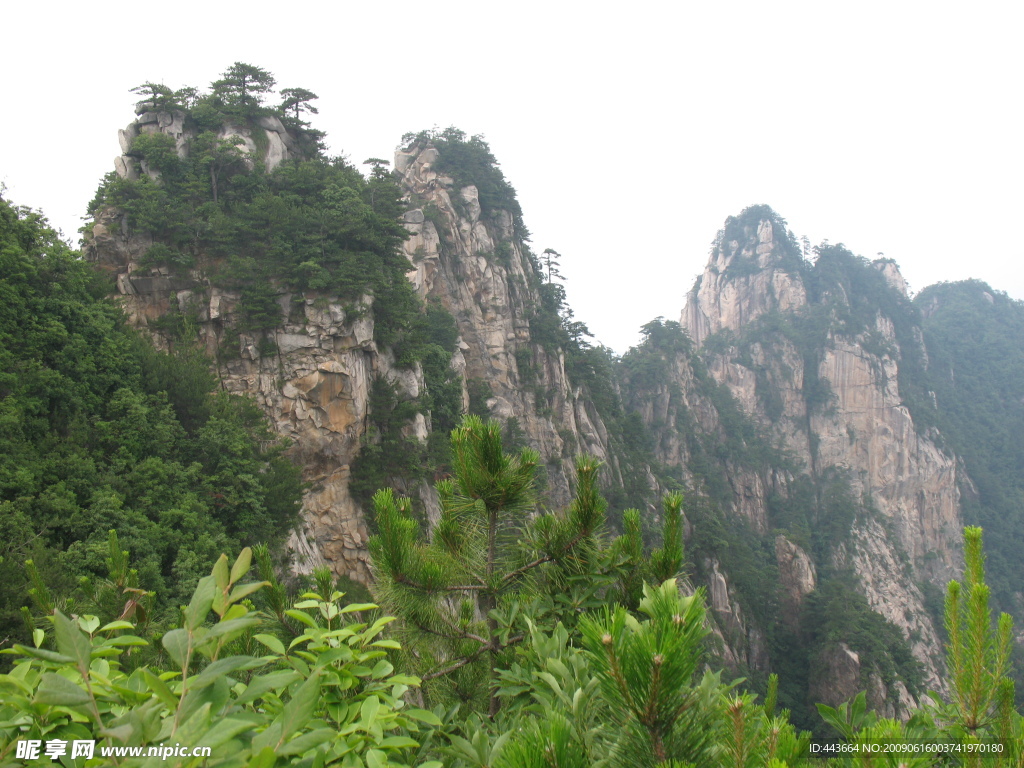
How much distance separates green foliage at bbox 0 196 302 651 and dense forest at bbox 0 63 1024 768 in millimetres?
52

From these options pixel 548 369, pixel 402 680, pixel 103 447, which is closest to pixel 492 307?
pixel 548 369

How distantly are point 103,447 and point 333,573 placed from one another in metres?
6.00

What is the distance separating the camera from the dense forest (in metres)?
1.12

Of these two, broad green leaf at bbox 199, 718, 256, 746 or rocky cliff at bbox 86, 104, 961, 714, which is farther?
rocky cliff at bbox 86, 104, 961, 714

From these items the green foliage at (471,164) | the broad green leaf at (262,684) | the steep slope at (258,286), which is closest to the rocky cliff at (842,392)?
the green foliage at (471,164)

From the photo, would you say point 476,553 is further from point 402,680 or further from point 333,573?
point 333,573

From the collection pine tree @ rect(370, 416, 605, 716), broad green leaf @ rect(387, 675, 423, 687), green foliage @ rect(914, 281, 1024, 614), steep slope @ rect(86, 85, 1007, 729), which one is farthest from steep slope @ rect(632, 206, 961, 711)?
broad green leaf @ rect(387, 675, 423, 687)

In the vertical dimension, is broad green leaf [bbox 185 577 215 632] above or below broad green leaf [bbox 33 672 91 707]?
above

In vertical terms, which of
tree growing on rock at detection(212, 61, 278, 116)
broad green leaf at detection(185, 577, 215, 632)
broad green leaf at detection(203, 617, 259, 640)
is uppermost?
tree growing on rock at detection(212, 61, 278, 116)

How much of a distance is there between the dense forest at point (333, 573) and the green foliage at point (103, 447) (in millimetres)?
52

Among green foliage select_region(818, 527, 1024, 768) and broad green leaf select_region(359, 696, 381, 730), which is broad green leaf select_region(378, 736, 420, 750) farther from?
green foliage select_region(818, 527, 1024, 768)

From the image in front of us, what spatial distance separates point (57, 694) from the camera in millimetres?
900

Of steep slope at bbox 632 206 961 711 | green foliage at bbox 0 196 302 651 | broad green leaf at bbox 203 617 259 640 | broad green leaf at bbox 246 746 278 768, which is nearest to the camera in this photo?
broad green leaf at bbox 246 746 278 768

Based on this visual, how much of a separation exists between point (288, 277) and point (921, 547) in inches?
1958
